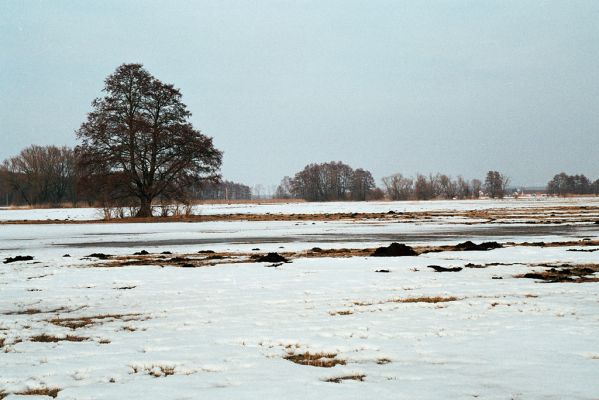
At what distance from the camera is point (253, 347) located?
22.8 feet

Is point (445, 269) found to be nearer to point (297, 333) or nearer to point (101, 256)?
point (297, 333)

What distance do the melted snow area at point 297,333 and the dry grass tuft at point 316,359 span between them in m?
0.03

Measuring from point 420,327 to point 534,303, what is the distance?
2.99m

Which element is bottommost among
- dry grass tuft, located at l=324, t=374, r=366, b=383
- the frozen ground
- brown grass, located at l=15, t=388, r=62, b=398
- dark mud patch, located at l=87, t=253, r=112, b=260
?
dry grass tuft, located at l=324, t=374, r=366, b=383

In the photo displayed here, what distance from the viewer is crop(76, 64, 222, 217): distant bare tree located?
43.2 meters

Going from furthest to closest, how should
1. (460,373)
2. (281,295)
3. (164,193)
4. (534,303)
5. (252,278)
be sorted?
(164,193) → (252,278) → (281,295) → (534,303) → (460,373)

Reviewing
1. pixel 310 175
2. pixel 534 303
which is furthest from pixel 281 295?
pixel 310 175

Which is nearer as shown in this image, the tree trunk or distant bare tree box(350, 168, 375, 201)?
the tree trunk

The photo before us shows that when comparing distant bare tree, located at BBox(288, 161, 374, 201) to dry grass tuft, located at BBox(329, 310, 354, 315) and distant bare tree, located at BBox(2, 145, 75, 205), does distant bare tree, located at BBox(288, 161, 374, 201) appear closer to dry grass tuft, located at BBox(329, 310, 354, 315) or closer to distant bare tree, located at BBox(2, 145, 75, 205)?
distant bare tree, located at BBox(2, 145, 75, 205)

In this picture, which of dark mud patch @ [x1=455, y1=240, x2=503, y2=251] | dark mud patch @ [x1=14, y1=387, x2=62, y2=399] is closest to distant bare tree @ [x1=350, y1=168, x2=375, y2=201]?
dark mud patch @ [x1=455, y1=240, x2=503, y2=251]

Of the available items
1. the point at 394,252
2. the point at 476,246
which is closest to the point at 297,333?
the point at 394,252

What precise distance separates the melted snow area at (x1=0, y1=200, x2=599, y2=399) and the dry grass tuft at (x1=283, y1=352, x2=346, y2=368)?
0.08 ft

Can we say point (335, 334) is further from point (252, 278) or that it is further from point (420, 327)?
point (252, 278)

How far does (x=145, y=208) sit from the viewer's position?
4519cm
